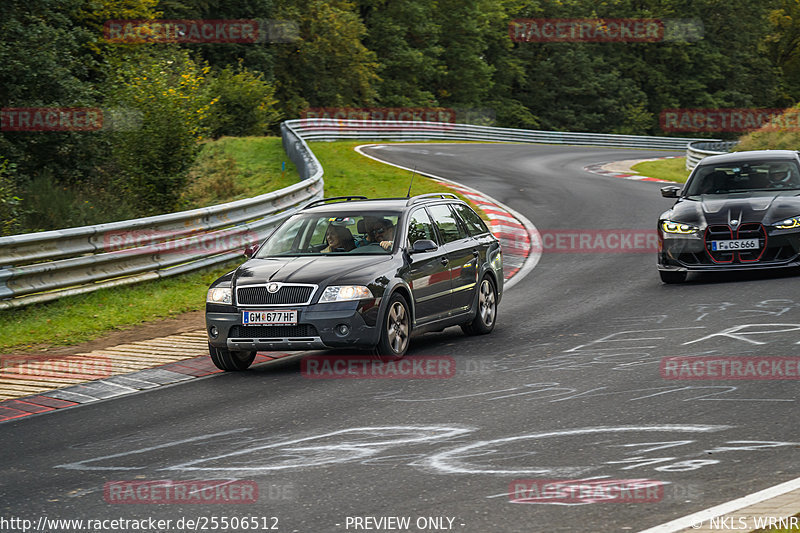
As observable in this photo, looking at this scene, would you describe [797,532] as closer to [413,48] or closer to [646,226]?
[646,226]

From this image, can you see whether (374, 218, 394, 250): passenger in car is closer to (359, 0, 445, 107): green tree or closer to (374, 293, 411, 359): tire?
(374, 293, 411, 359): tire

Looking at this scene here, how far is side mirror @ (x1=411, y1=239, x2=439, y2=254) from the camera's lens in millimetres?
10531

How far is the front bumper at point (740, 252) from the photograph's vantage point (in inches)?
528

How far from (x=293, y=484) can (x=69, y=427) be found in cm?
270

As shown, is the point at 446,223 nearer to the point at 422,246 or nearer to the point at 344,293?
the point at 422,246

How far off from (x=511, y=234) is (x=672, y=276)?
618cm

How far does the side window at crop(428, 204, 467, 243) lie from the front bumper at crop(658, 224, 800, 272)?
346 cm

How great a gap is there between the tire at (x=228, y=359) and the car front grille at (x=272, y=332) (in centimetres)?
Result: 30

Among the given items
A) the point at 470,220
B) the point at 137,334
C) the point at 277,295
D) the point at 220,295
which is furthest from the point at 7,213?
the point at 277,295
